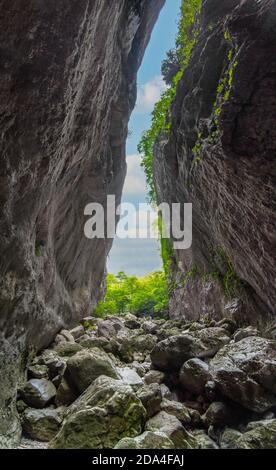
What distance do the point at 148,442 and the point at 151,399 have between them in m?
1.16

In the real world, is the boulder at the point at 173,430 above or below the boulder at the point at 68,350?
above

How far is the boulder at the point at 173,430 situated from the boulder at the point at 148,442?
31 cm

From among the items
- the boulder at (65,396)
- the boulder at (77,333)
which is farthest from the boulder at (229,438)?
the boulder at (77,333)

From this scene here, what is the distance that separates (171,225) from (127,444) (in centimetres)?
1015

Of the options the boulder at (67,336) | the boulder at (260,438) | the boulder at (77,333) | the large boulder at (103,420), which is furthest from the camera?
the boulder at (77,333)

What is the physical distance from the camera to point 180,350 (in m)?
6.06

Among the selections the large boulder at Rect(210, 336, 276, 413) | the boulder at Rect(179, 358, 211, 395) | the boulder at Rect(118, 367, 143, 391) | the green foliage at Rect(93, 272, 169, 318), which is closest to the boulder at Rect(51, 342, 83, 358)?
the boulder at Rect(118, 367, 143, 391)

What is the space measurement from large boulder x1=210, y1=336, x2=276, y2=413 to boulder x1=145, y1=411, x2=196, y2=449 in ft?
3.05

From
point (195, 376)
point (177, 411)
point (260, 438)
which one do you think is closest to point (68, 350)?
point (195, 376)

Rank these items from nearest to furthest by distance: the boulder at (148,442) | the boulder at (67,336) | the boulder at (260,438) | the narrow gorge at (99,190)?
the boulder at (148,442) → the boulder at (260,438) → the narrow gorge at (99,190) → the boulder at (67,336)

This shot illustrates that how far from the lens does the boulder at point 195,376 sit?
4.97 metres

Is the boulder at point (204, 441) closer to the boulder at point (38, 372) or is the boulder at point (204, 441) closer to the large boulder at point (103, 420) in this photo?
the large boulder at point (103, 420)

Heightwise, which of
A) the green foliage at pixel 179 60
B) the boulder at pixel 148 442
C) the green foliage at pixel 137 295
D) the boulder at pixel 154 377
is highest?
the green foliage at pixel 179 60

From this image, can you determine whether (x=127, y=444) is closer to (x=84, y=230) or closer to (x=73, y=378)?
(x=73, y=378)
